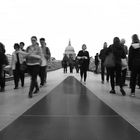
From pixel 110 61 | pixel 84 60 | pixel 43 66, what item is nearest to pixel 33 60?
pixel 110 61

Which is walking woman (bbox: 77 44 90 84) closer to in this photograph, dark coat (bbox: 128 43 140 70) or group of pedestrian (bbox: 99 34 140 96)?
group of pedestrian (bbox: 99 34 140 96)

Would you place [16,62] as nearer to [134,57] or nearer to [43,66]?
[43,66]

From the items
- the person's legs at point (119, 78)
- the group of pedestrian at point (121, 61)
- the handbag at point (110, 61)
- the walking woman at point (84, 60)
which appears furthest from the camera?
the walking woman at point (84, 60)

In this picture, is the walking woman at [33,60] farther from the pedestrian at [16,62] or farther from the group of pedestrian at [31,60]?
the pedestrian at [16,62]

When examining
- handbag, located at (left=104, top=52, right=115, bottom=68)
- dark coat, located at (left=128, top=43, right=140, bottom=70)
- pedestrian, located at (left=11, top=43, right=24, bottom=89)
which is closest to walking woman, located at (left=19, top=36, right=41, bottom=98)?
handbag, located at (left=104, top=52, right=115, bottom=68)

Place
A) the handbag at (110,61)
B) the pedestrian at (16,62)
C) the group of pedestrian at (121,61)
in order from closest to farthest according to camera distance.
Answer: the group of pedestrian at (121,61)
the handbag at (110,61)
the pedestrian at (16,62)

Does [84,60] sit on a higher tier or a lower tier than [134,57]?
lower

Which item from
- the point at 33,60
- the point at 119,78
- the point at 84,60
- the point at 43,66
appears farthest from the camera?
the point at 84,60

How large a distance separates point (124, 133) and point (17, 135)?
1.64 meters

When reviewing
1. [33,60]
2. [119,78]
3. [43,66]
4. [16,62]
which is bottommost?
[119,78]

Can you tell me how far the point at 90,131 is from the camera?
19.7 feet

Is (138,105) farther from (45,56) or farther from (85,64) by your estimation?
(85,64)

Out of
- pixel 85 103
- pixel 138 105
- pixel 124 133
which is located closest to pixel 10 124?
pixel 124 133

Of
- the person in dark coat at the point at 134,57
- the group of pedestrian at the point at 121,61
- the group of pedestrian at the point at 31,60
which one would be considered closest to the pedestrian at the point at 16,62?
the group of pedestrian at the point at 31,60
